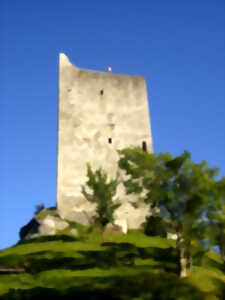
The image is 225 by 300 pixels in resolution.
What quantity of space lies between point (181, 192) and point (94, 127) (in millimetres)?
23767

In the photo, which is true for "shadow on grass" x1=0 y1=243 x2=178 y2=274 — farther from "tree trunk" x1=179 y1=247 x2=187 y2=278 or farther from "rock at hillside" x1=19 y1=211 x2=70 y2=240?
"rock at hillside" x1=19 y1=211 x2=70 y2=240

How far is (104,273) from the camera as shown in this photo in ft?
70.4

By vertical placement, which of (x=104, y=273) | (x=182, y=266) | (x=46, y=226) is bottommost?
(x=104, y=273)

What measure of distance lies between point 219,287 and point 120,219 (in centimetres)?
2089

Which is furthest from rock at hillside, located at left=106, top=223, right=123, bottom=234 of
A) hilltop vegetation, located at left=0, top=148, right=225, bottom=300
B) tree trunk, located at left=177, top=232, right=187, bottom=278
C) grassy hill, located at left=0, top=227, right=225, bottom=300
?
tree trunk, located at left=177, top=232, right=187, bottom=278

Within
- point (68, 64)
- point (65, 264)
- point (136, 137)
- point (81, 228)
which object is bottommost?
point (65, 264)

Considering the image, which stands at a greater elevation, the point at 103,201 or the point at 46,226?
the point at 103,201

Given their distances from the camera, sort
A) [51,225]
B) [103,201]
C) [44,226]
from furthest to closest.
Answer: [51,225], [44,226], [103,201]

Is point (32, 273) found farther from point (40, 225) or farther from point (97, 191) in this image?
point (40, 225)

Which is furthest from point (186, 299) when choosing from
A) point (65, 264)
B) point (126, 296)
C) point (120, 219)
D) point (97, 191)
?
point (120, 219)

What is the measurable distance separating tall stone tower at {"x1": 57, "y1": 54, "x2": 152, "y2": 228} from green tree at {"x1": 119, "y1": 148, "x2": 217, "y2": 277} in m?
17.7

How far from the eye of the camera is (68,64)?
157ft

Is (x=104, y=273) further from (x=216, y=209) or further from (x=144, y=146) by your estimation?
(x=144, y=146)

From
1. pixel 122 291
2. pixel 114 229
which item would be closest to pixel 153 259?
pixel 122 291
